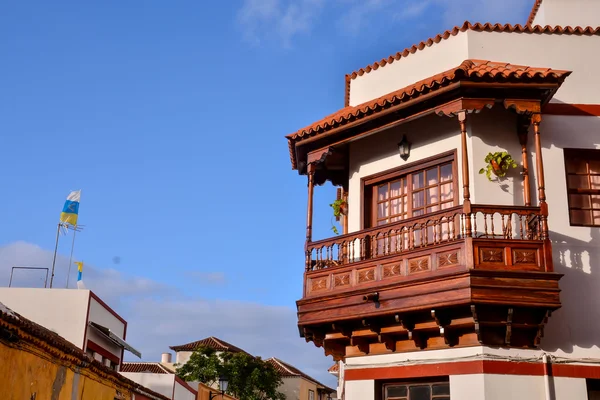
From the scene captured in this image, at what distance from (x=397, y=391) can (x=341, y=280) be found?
6.17ft

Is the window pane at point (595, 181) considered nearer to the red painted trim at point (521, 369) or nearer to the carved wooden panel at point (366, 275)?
the red painted trim at point (521, 369)

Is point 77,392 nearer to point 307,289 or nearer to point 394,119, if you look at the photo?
point 307,289

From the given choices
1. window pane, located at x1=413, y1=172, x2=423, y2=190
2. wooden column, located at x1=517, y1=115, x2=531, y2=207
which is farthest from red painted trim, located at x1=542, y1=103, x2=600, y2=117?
window pane, located at x1=413, y1=172, x2=423, y2=190

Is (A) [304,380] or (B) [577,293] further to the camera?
(A) [304,380]

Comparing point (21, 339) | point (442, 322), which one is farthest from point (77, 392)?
point (442, 322)

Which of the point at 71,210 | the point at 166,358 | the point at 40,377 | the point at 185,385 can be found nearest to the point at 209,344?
the point at 166,358

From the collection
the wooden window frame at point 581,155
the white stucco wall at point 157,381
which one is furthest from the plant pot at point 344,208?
the white stucco wall at point 157,381

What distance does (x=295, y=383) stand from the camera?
192 feet

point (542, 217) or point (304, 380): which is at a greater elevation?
point (304, 380)

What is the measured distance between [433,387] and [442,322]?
1.15 m

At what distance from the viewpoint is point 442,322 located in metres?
10.4

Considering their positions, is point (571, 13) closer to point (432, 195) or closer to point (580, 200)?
point (580, 200)

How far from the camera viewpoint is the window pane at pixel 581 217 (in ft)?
37.1

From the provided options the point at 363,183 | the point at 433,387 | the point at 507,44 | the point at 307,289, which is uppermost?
the point at 507,44
